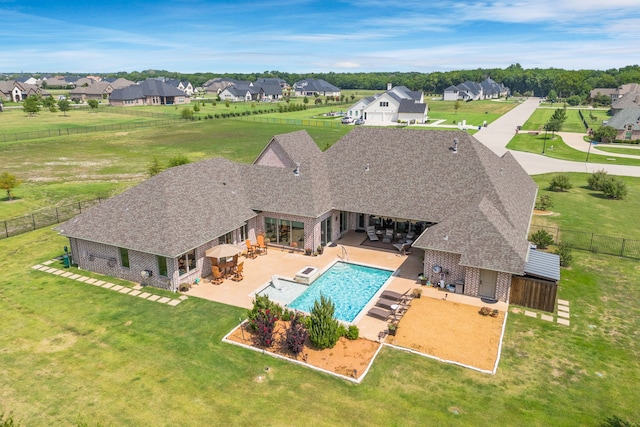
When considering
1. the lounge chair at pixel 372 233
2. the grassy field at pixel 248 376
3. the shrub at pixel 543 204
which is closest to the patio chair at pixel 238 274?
the grassy field at pixel 248 376

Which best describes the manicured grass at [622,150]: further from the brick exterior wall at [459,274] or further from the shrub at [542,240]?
the brick exterior wall at [459,274]

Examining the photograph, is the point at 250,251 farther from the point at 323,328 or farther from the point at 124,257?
the point at 323,328

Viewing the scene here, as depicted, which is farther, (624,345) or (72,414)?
(624,345)

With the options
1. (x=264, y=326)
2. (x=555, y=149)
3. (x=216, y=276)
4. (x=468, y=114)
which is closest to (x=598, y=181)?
(x=555, y=149)

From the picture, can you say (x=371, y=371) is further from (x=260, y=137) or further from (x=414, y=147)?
(x=260, y=137)

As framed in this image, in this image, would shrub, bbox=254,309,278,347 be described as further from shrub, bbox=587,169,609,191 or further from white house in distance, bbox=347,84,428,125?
white house in distance, bbox=347,84,428,125

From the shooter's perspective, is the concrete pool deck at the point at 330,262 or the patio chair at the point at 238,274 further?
the patio chair at the point at 238,274

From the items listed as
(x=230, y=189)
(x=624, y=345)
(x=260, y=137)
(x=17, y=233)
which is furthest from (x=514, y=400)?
(x=260, y=137)
